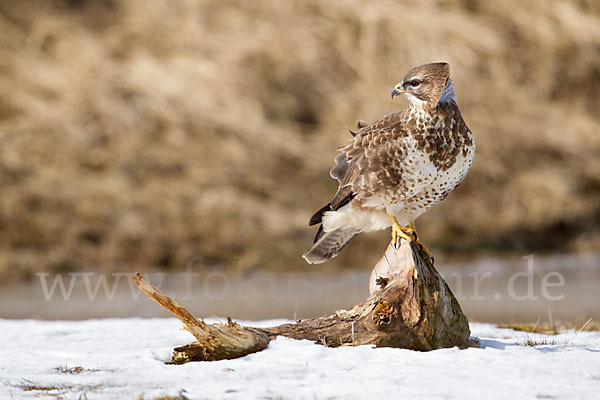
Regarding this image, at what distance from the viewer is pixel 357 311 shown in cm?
415

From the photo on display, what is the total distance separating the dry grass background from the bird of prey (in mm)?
4971

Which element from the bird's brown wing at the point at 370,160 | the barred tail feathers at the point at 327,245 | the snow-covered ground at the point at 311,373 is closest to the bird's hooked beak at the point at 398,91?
the bird's brown wing at the point at 370,160

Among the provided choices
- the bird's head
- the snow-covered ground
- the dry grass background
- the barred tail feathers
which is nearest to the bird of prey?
the bird's head

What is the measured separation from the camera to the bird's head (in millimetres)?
4141

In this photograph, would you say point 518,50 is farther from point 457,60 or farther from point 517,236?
point 517,236

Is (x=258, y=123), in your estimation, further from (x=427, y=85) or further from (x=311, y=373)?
(x=311, y=373)

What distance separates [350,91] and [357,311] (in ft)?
26.5

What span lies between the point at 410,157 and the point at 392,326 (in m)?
0.95

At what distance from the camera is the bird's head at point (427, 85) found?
414 centimetres

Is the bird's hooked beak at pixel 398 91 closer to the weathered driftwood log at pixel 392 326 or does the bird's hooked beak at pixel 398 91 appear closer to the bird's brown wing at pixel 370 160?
the bird's brown wing at pixel 370 160

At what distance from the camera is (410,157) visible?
13.7ft

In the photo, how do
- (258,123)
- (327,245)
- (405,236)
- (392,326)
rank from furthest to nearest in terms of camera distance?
(258,123)
(327,245)
(405,236)
(392,326)

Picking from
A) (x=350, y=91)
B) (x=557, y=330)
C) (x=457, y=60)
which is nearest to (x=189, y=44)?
(x=350, y=91)

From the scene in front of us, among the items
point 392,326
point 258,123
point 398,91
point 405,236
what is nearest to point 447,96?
point 398,91
